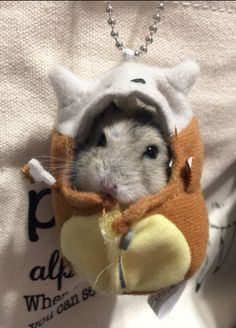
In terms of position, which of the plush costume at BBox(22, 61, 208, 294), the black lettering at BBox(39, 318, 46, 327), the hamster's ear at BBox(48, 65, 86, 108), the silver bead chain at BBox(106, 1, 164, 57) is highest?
the silver bead chain at BBox(106, 1, 164, 57)

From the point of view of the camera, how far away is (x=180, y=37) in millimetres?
603

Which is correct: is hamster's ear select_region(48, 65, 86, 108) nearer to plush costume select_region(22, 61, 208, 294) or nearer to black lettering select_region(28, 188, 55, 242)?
plush costume select_region(22, 61, 208, 294)

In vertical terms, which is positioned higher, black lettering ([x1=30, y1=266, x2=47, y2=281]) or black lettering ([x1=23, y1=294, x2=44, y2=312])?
black lettering ([x1=30, y1=266, x2=47, y2=281])

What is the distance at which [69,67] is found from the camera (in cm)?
57

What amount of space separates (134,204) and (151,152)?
0.19 feet

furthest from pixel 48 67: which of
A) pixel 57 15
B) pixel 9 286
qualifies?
pixel 9 286

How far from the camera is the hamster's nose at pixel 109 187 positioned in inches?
17.4

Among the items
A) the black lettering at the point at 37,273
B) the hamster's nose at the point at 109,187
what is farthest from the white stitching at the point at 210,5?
the black lettering at the point at 37,273

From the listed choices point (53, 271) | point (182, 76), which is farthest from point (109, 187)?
point (53, 271)

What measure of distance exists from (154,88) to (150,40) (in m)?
0.11

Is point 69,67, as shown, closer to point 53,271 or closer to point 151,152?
point 151,152

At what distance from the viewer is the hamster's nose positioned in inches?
17.4

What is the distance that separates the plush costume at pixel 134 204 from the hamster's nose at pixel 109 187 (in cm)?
1


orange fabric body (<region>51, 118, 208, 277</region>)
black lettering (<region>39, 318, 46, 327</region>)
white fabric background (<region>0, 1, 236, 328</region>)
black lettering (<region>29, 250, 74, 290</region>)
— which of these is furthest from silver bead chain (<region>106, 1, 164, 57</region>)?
black lettering (<region>39, 318, 46, 327</region>)
